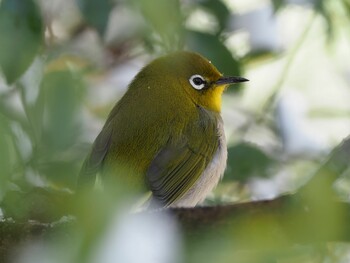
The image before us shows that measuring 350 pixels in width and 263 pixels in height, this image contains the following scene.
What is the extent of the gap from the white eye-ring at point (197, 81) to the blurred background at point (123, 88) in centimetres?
21

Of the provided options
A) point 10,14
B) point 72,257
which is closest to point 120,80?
point 10,14

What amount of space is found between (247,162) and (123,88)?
Answer: 1895mm

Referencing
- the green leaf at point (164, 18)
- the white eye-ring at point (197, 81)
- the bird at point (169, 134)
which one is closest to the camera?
the green leaf at point (164, 18)

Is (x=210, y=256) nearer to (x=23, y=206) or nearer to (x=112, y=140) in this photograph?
(x=23, y=206)

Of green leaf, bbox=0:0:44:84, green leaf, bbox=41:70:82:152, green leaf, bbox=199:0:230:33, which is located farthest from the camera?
green leaf, bbox=199:0:230:33

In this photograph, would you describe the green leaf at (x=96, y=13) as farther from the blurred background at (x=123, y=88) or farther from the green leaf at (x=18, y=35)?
the green leaf at (x=18, y=35)

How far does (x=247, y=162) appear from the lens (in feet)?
9.71

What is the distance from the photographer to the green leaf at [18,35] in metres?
2.19

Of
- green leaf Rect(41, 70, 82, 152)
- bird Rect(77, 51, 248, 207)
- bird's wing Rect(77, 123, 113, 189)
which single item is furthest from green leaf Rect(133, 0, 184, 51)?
bird's wing Rect(77, 123, 113, 189)

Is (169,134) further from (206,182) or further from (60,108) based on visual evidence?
(60,108)

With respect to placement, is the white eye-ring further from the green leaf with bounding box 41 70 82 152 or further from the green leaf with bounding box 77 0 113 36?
the green leaf with bounding box 41 70 82 152

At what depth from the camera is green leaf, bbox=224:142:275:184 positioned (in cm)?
295

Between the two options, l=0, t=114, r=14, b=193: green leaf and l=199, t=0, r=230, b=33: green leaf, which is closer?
l=0, t=114, r=14, b=193: green leaf

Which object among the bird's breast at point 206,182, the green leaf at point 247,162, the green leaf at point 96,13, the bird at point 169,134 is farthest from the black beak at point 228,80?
the green leaf at point 96,13
